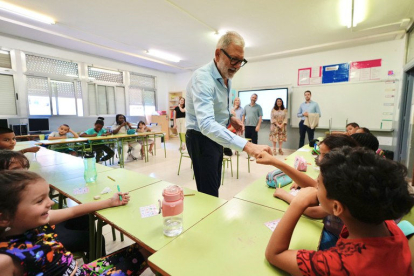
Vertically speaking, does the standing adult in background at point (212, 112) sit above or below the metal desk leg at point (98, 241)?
above

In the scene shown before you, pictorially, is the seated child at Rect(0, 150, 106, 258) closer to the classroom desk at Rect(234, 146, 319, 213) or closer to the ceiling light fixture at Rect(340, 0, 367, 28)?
the classroom desk at Rect(234, 146, 319, 213)

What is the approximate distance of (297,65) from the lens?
5828 mm

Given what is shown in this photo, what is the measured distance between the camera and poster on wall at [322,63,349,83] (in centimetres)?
519

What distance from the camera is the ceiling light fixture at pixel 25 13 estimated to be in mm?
3431

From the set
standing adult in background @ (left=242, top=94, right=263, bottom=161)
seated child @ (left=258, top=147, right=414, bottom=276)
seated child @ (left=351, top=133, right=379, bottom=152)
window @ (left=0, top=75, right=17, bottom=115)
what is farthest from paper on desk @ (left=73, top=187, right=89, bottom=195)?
window @ (left=0, top=75, right=17, bottom=115)

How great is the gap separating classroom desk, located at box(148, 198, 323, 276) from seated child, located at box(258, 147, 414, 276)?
0.41 feet

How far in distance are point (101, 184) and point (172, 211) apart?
2.84 ft

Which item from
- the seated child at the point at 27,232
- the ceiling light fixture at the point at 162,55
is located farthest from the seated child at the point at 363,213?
the ceiling light fixture at the point at 162,55

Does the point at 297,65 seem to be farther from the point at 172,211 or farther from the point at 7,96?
the point at 7,96

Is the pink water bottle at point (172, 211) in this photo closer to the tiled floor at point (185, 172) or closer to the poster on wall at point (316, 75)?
the tiled floor at point (185, 172)

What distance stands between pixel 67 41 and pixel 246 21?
4547 millimetres

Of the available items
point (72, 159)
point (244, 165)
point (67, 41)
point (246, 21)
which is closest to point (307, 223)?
point (72, 159)

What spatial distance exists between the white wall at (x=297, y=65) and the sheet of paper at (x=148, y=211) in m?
5.86

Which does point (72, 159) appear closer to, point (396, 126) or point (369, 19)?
point (369, 19)
